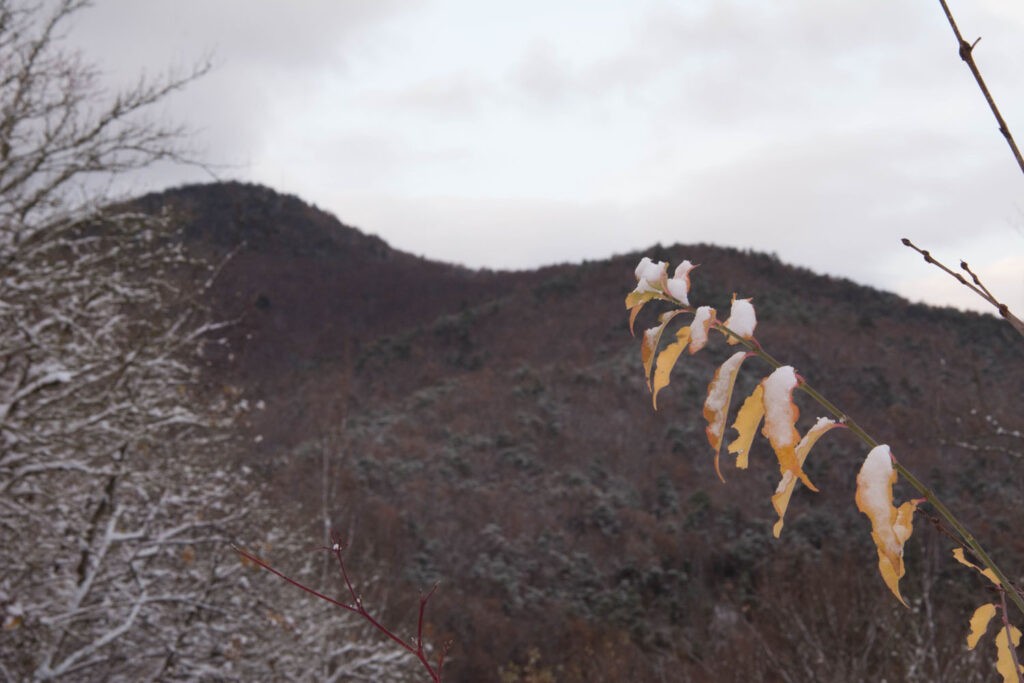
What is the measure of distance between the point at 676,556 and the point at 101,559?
12903 mm

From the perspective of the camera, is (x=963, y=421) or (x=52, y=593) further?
(x=963, y=421)

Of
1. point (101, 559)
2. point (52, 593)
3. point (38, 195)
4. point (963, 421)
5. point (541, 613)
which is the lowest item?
point (541, 613)

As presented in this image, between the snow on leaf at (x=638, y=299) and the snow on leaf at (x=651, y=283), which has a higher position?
the snow on leaf at (x=651, y=283)

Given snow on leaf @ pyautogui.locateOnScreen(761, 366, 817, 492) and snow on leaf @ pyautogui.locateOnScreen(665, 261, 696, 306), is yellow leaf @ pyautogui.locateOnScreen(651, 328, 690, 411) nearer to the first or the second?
snow on leaf @ pyautogui.locateOnScreen(665, 261, 696, 306)

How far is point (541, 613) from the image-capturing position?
14.0 m

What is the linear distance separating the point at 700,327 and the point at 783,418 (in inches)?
5.4

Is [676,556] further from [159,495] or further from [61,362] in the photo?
[61,362]

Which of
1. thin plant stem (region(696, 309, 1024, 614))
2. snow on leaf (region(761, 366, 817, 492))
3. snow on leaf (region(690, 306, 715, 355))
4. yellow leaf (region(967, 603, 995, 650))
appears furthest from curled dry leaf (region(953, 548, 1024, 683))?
snow on leaf (region(690, 306, 715, 355))

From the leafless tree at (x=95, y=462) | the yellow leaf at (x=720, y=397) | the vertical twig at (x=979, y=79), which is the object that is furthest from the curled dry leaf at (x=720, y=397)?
the leafless tree at (x=95, y=462)

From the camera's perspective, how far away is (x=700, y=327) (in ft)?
2.61

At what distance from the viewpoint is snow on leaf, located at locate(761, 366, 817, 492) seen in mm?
703

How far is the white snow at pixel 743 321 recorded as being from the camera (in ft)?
2.52

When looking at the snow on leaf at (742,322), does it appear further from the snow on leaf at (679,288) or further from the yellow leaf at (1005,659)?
the yellow leaf at (1005,659)

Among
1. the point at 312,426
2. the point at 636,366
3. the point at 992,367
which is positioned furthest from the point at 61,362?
the point at 992,367
